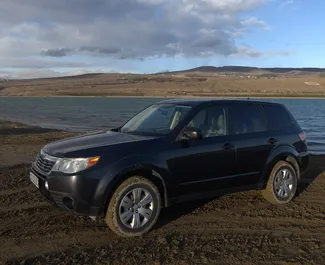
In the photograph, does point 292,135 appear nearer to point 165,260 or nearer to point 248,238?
point 248,238

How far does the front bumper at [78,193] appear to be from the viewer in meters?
4.93

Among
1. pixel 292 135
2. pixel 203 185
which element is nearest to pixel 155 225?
pixel 203 185

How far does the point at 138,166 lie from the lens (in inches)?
205

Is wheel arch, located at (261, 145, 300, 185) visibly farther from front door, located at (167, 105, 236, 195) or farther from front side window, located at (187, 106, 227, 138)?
front side window, located at (187, 106, 227, 138)

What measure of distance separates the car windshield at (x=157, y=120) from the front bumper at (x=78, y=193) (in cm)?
130

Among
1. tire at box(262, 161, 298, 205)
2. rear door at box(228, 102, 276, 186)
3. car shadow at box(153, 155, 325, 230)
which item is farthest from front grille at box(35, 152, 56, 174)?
tire at box(262, 161, 298, 205)

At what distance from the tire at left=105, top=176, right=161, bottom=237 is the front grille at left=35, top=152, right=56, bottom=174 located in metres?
0.89

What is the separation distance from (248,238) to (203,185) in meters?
0.99

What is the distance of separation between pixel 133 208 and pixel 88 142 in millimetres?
1079

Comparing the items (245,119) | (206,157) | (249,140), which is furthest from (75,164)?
(245,119)

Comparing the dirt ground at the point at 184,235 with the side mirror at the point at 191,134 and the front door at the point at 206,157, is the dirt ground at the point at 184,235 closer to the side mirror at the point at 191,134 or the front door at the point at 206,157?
the front door at the point at 206,157

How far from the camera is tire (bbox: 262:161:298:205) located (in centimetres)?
679

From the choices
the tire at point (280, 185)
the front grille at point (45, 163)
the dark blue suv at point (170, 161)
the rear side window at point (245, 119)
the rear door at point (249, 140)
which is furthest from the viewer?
the tire at point (280, 185)

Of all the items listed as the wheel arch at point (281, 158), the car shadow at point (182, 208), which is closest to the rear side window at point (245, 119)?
the wheel arch at point (281, 158)
